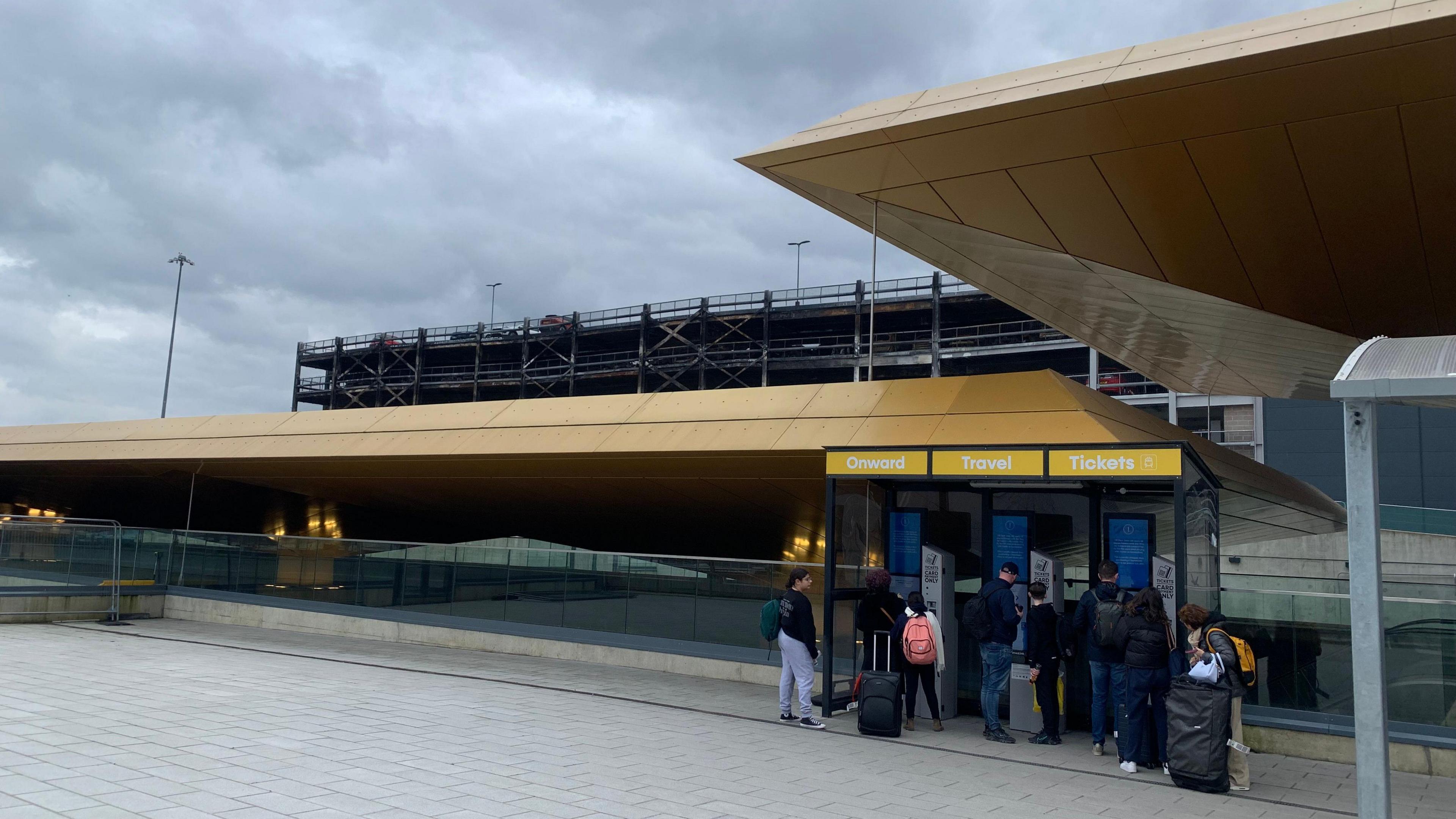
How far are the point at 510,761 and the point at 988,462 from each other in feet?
18.5

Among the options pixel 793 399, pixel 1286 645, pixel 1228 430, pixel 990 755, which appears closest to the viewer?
pixel 990 755

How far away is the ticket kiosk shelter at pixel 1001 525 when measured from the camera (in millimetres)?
9742

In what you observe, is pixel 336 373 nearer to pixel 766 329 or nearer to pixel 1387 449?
pixel 766 329

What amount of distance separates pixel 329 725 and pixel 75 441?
20.3 m

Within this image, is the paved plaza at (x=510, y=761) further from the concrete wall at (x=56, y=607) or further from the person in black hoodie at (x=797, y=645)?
the concrete wall at (x=56, y=607)

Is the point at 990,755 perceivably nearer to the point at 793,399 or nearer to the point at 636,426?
the point at 793,399

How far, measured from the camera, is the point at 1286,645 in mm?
9898

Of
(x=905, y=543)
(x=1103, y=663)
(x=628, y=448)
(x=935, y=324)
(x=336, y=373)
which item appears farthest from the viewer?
(x=336, y=373)

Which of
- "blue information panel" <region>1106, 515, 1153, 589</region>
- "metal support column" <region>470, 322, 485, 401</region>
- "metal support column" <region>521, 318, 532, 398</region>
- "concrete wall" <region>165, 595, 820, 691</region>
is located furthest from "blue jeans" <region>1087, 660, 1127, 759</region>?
"metal support column" <region>470, 322, 485, 401</region>

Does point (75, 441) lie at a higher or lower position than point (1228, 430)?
lower

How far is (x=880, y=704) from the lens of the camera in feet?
32.6

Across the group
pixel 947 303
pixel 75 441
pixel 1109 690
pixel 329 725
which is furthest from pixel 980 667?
pixel 947 303

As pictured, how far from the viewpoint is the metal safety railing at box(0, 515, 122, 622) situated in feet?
59.9

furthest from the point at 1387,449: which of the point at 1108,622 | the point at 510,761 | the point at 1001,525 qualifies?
the point at 510,761
